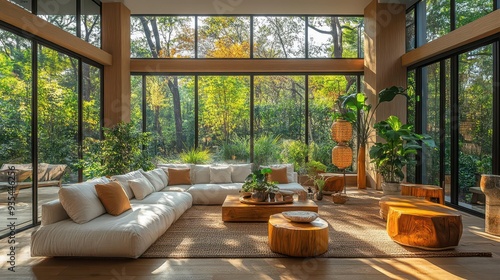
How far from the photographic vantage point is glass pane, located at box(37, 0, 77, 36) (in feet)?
18.8

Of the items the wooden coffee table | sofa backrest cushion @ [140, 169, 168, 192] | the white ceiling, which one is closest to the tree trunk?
the white ceiling

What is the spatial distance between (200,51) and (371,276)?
7.03 meters

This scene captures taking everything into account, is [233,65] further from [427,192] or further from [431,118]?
[427,192]

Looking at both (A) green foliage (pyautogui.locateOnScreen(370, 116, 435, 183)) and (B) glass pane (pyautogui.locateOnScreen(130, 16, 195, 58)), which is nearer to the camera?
(A) green foliage (pyautogui.locateOnScreen(370, 116, 435, 183))

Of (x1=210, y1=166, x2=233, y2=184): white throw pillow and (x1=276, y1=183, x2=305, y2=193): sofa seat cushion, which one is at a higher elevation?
(x1=210, y1=166, x2=233, y2=184): white throw pillow

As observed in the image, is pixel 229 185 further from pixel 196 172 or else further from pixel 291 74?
pixel 291 74

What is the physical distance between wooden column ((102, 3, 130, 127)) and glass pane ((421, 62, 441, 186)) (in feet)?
21.7

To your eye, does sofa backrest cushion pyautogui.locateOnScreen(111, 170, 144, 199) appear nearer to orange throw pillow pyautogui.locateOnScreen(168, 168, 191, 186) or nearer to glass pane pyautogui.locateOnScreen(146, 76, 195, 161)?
orange throw pillow pyautogui.locateOnScreen(168, 168, 191, 186)

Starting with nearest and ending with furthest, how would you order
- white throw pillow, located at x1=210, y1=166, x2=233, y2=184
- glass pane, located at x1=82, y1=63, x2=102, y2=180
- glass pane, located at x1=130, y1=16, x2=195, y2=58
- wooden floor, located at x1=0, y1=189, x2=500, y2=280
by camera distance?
wooden floor, located at x1=0, y1=189, x2=500, y2=280
glass pane, located at x1=82, y1=63, x2=102, y2=180
white throw pillow, located at x1=210, y1=166, x2=233, y2=184
glass pane, located at x1=130, y1=16, x2=195, y2=58

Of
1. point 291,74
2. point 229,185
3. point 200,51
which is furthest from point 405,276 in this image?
point 200,51

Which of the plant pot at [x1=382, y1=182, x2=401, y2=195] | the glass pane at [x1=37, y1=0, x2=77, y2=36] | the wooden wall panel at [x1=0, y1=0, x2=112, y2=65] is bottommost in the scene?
the plant pot at [x1=382, y1=182, x2=401, y2=195]

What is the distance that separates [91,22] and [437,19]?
278 inches

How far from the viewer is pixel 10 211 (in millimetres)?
4820

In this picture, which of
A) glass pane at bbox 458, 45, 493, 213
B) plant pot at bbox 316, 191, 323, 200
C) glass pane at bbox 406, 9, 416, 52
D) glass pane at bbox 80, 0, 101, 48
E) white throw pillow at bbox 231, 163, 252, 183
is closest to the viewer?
glass pane at bbox 458, 45, 493, 213
